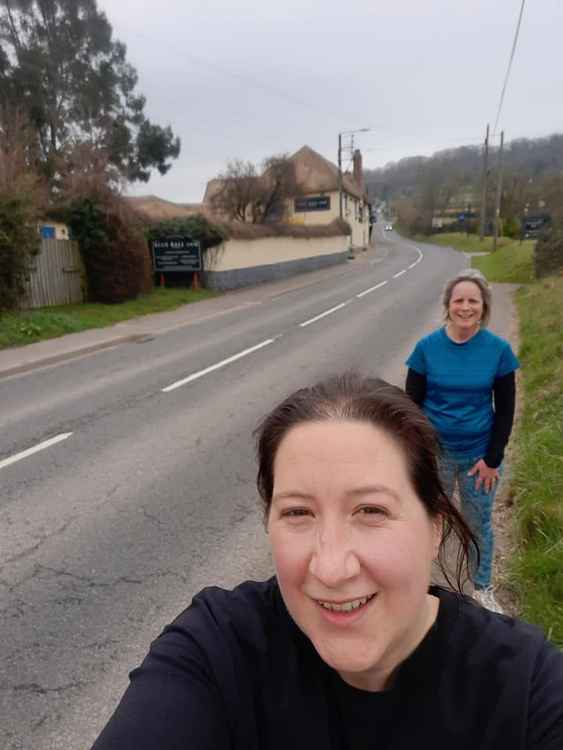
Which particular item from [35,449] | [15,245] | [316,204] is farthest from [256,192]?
[35,449]

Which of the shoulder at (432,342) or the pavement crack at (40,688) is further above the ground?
the shoulder at (432,342)

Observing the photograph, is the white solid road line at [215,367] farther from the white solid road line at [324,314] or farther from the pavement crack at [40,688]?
the pavement crack at [40,688]

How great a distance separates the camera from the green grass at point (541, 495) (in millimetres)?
2904

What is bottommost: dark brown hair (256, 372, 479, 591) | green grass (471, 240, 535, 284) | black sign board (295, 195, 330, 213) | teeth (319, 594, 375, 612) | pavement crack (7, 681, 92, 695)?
pavement crack (7, 681, 92, 695)

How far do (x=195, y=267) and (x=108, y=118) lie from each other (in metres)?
14.4

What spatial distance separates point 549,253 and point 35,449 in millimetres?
17299

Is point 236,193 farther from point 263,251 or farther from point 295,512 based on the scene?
point 295,512

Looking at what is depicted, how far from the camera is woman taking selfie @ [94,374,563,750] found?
1.10m

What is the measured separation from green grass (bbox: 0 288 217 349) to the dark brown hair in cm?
1150

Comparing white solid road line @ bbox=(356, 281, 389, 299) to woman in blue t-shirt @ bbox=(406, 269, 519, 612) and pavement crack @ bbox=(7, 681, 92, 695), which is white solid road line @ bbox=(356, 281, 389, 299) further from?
pavement crack @ bbox=(7, 681, 92, 695)

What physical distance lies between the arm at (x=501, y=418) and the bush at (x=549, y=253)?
1613cm

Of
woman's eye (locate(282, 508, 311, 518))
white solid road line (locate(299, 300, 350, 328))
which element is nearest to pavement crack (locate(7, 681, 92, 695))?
woman's eye (locate(282, 508, 311, 518))

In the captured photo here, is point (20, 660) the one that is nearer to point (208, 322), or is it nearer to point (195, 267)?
point (208, 322)

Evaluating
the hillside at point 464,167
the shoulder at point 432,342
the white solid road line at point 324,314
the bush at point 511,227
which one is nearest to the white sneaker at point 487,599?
the shoulder at point 432,342
